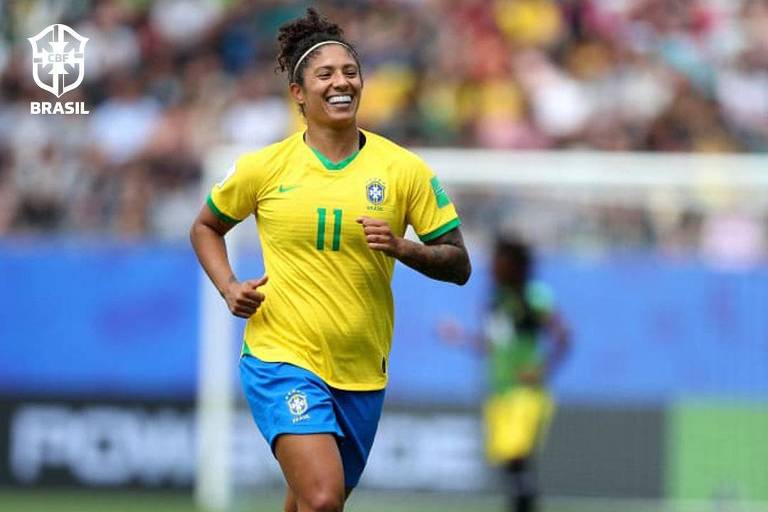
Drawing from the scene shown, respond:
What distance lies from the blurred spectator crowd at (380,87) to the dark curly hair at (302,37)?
23.6 ft

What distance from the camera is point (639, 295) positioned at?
14.2 metres

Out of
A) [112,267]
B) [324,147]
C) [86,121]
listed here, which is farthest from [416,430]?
[324,147]

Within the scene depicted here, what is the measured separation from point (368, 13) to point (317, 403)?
31.5 ft

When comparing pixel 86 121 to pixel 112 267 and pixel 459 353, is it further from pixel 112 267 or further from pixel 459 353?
pixel 459 353

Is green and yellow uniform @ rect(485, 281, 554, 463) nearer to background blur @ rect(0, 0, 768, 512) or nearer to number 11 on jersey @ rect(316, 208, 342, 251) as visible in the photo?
background blur @ rect(0, 0, 768, 512)

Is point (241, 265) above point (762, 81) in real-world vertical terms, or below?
below

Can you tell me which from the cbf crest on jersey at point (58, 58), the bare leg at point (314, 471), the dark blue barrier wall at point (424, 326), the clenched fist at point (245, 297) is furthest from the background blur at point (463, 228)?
the bare leg at point (314, 471)

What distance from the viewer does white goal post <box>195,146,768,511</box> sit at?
1385 cm

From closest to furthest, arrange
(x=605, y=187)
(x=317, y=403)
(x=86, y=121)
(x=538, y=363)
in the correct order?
1. (x=317, y=403)
2. (x=538, y=363)
3. (x=605, y=187)
4. (x=86, y=121)

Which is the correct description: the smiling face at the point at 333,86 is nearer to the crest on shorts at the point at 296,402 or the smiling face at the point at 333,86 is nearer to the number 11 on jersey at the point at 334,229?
the number 11 on jersey at the point at 334,229

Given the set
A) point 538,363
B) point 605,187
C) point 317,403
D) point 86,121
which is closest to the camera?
point 317,403

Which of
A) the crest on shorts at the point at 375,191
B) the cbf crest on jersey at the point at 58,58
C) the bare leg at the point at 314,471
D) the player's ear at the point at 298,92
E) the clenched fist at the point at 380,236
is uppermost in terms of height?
the cbf crest on jersey at the point at 58,58

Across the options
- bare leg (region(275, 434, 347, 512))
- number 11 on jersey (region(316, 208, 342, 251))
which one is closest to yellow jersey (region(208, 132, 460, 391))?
number 11 on jersey (region(316, 208, 342, 251))

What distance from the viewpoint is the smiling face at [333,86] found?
7750 mm
